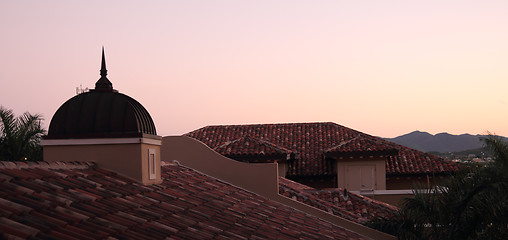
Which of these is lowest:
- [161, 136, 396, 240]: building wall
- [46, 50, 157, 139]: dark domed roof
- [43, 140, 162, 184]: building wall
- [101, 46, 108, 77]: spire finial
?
[161, 136, 396, 240]: building wall

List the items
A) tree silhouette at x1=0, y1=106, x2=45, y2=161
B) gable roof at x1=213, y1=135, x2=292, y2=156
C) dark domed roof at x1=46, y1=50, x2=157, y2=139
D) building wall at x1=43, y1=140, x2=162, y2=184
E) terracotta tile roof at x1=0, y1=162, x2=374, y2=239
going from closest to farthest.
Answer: terracotta tile roof at x1=0, y1=162, x2=374, y2=239 → building wall at x1=43, y1=140, x2=162, y2=184 → dark domed roof at x1=46, y1=50, x2=157, y2=139 → tree silhouette at x1=0, y1=106, x2=45, y2=161 → gable roof at x1=213, y1=135, x2=292, y2=156

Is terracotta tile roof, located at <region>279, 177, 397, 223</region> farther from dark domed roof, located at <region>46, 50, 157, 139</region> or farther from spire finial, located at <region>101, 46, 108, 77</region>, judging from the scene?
spire finial, located at <region>101, 46, 108, 77</region>

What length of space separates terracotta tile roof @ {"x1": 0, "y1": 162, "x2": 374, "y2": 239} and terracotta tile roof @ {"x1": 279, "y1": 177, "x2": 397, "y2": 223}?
427 centimetres

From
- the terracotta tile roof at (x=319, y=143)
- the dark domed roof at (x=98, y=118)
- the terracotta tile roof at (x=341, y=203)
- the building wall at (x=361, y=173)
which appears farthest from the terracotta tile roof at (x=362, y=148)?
the dark domed roof at (x=98, y=118)

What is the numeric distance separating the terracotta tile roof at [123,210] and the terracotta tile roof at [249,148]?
2052 cm

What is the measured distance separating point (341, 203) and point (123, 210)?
14982 millimetres

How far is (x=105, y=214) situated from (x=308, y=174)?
30.4 m

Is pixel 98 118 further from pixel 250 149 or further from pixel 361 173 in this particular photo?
pixel 361 173

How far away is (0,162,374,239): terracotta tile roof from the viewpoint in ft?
22.1

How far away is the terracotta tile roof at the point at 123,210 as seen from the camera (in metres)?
6.75

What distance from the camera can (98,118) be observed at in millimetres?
12188

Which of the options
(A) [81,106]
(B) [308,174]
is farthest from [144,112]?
(B) [308,174]

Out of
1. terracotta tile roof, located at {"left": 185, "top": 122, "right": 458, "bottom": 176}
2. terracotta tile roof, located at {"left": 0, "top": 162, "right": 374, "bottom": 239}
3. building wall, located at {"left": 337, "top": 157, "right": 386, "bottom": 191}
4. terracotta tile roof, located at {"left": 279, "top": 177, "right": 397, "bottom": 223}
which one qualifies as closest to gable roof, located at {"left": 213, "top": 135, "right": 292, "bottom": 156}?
terracotta tile roof, located at {"left": 185, "top": 122, "right": 458, "bottom": 176}

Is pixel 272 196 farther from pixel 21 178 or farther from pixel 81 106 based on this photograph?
pixel 21 178
